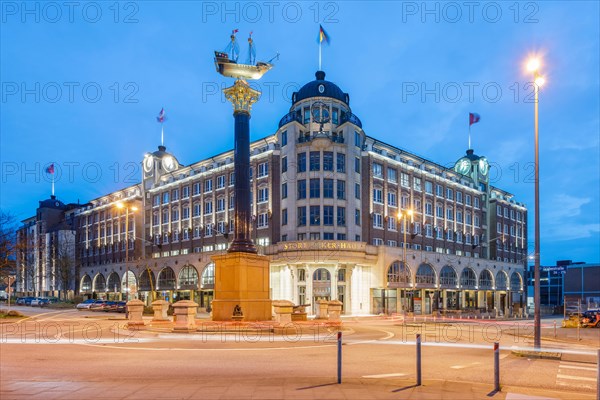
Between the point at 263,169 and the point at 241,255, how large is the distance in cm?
3975

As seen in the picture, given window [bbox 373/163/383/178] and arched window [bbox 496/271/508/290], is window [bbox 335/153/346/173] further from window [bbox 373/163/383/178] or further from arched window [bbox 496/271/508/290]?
arched window [bbox 496/271/508/290]

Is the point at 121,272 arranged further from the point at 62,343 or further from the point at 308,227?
the point at 62,343

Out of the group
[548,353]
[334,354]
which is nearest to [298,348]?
[334,354]

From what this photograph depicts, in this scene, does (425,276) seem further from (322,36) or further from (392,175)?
(322,36)

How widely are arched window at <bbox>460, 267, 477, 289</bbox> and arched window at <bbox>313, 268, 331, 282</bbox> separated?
2703cm

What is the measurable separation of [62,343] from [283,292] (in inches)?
1708

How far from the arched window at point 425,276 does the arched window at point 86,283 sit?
70372 mm

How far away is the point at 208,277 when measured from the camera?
73375 millimetres

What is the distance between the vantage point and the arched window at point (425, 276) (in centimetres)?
6915

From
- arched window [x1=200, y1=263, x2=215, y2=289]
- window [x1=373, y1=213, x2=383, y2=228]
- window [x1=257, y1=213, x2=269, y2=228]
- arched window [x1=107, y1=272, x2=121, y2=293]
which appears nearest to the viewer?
window [x1=257, y1=213, x2=269, y2=228]

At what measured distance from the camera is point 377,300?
2559 inches

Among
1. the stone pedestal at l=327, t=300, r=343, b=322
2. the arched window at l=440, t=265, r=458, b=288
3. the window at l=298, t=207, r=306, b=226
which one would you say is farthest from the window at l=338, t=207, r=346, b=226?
the stone pedestal at l=327, t=300, r=343, b=322

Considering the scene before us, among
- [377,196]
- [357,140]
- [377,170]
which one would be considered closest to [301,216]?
[377,196]

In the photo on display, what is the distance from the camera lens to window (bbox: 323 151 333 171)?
204 ft
